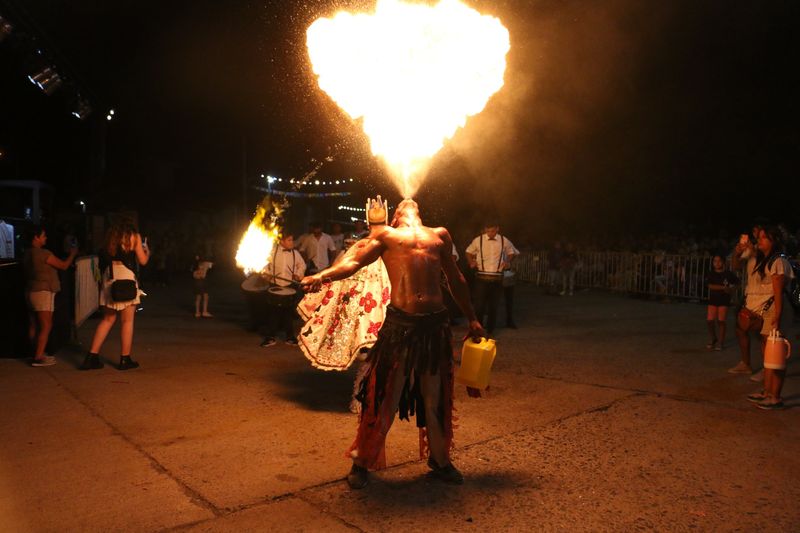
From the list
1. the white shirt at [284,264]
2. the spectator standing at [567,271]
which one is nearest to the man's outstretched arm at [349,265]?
the white shirt at [284,264]

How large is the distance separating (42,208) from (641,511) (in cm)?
1637

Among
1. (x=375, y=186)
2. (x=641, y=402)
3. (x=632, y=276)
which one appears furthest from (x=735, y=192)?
(x=641, y=402)

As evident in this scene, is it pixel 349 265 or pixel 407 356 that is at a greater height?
pixel 349 265

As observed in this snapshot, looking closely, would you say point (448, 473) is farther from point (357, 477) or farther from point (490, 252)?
point (490, 252)

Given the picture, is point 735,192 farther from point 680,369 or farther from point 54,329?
point 54,329

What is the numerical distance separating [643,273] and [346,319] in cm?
1410

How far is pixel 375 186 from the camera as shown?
27297 millimetres

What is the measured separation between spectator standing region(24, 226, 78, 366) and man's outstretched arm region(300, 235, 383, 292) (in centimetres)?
509

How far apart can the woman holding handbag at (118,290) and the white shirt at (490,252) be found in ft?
17.0

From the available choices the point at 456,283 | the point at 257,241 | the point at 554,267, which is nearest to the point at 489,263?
the point at 257,241

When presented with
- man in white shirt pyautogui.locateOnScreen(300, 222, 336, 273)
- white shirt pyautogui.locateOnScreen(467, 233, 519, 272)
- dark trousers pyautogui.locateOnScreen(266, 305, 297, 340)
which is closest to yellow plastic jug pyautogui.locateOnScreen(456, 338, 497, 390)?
dark trousers pyautogui.locateOnScreen(266, 305, 297, 340)

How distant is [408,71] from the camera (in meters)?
5.76

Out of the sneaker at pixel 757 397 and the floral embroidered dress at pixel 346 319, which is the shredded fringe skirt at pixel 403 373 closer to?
the floral embroidered dress at pixel 346 319

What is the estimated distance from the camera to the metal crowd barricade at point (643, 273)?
16.5 meters
